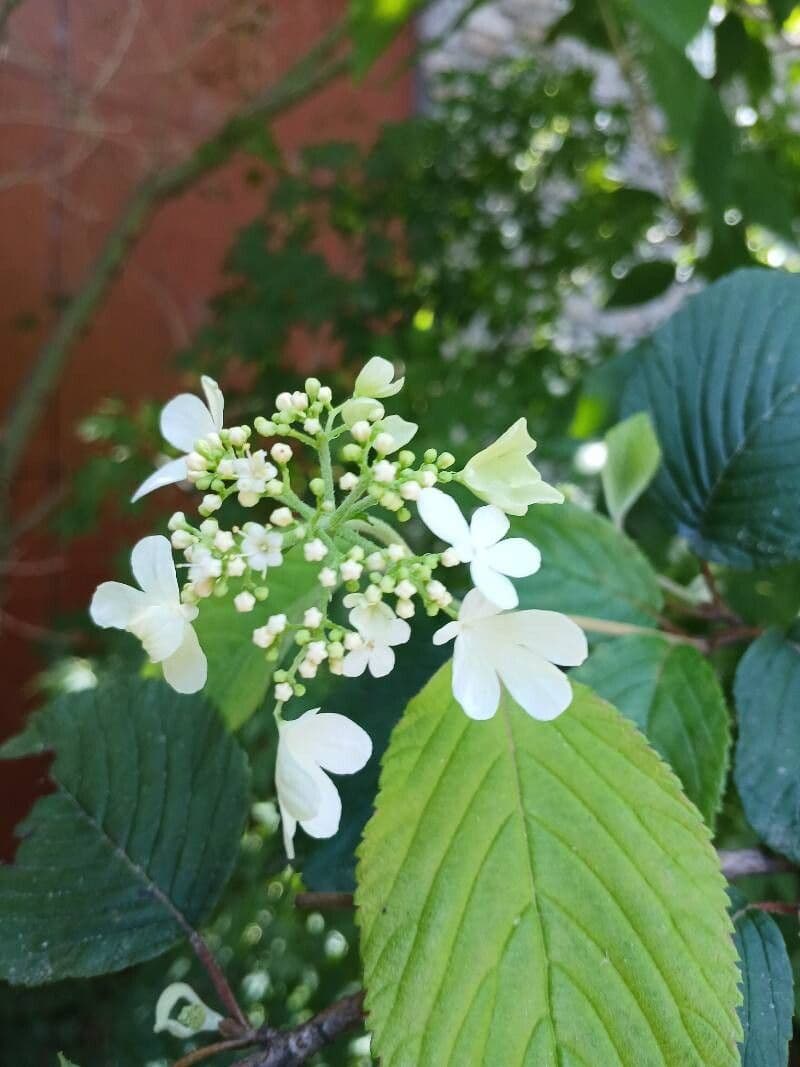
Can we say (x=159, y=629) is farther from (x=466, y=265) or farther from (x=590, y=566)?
(x=466, y=265)

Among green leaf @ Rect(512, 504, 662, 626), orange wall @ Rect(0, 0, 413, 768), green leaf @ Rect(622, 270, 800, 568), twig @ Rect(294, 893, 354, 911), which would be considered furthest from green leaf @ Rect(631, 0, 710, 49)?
orange wall @ Rect(0, 0, 413, 768)

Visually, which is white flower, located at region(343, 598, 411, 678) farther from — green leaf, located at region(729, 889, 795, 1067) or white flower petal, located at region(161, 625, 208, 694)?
green leaf, located at region(729, 889, 795, 1067)

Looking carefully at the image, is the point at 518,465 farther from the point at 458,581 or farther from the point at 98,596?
the point at 458,581

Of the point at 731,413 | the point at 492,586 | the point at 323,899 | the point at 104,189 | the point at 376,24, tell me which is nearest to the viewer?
the point at 492,586

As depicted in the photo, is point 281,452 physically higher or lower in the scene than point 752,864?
higher

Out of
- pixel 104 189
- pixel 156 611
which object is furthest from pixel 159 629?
pixel 104 189

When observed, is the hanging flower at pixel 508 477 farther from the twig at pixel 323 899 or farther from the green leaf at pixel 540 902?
the twig at pixel 323 899

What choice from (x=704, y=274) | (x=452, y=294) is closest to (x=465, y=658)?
(x=704, y=274)
